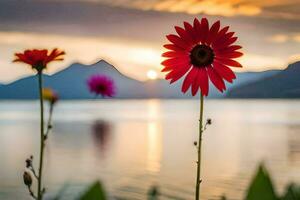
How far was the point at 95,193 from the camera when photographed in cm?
55

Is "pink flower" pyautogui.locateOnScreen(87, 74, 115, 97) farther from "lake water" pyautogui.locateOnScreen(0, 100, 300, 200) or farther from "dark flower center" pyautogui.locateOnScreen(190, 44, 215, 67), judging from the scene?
"lake water" pyautogui.locateOnScreen(0, 100, 300, 200)

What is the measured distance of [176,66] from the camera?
106 centimetres

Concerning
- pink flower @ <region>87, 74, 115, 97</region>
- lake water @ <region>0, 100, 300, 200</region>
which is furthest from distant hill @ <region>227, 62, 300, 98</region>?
pink flower @ <region>87, 74, 115, 97</region>

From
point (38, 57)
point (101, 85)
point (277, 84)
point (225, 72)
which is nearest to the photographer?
point (225, 72)

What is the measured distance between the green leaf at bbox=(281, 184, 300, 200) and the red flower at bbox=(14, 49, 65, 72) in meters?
0.63

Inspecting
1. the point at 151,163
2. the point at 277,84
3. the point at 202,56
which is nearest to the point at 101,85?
the point at 202,56

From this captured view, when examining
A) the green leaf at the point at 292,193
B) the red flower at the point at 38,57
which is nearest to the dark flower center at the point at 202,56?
the red flower at the point at 38,57

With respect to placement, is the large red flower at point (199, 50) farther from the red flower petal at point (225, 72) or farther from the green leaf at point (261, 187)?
the green leaf at point (261, 187)

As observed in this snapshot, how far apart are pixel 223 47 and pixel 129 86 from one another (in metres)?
112

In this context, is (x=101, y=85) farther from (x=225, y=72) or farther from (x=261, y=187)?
(x=261, y=187)

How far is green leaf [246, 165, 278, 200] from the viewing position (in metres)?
0.56

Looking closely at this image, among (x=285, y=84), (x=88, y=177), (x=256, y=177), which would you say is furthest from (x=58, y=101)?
(x=285, y=84)

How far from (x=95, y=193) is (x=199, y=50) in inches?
22.8

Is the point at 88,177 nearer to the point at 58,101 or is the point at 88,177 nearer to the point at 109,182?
the point at 109,182
